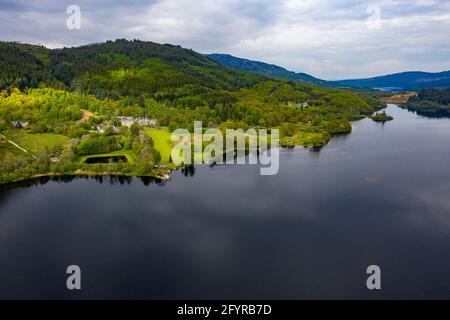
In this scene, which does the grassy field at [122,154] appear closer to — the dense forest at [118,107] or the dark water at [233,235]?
the dense forest at [118,107]

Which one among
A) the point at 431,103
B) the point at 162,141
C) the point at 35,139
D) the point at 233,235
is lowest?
the point at 233,235

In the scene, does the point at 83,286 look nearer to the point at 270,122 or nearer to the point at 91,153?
the point at 91,153

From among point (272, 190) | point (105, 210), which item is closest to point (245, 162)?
point (272, 190)

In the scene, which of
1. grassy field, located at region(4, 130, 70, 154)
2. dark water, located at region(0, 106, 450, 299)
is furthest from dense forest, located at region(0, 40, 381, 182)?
dark water, located at region(0, 106, 450, 299)

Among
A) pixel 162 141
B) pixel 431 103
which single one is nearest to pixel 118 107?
pixel 162 141

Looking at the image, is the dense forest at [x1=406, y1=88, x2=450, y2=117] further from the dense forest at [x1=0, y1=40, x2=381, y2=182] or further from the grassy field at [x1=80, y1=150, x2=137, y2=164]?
the grassy field at [x1=80, y1=150, x2=137, y2=164]

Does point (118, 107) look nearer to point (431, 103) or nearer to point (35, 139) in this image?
point (35, 139)
